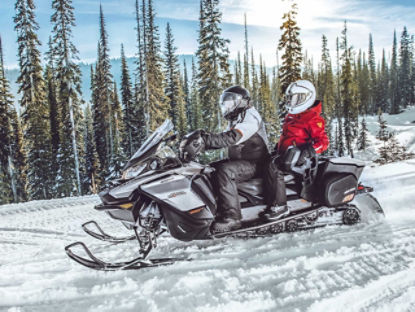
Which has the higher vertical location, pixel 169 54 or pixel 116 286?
pixel 169 54

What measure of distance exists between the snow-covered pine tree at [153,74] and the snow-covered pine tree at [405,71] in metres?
56.6

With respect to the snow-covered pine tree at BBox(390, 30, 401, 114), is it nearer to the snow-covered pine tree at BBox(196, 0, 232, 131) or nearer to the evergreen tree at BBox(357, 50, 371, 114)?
the evergreen tree at BBox(357, 50, 371, 114)

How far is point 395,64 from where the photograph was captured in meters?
71.3

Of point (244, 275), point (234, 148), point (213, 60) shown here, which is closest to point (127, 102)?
point (213, 60)

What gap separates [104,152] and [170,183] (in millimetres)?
35659

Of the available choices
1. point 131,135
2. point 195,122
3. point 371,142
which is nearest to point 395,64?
point 371,142

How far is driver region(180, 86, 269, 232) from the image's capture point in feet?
12.8

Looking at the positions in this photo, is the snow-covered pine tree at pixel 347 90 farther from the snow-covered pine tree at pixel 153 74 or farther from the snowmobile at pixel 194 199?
the snowmobile at pixel 194 199

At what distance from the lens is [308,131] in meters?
4.35

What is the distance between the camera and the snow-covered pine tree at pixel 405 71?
216 ft

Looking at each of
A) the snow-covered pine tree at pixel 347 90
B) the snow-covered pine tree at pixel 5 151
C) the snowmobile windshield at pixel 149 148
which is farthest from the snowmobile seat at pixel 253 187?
the snow-covered pine tree at pixel 347 90

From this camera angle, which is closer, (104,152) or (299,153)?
(299,153)

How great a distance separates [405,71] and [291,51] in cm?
5553

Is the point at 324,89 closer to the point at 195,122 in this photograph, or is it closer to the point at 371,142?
the point at 371,142
